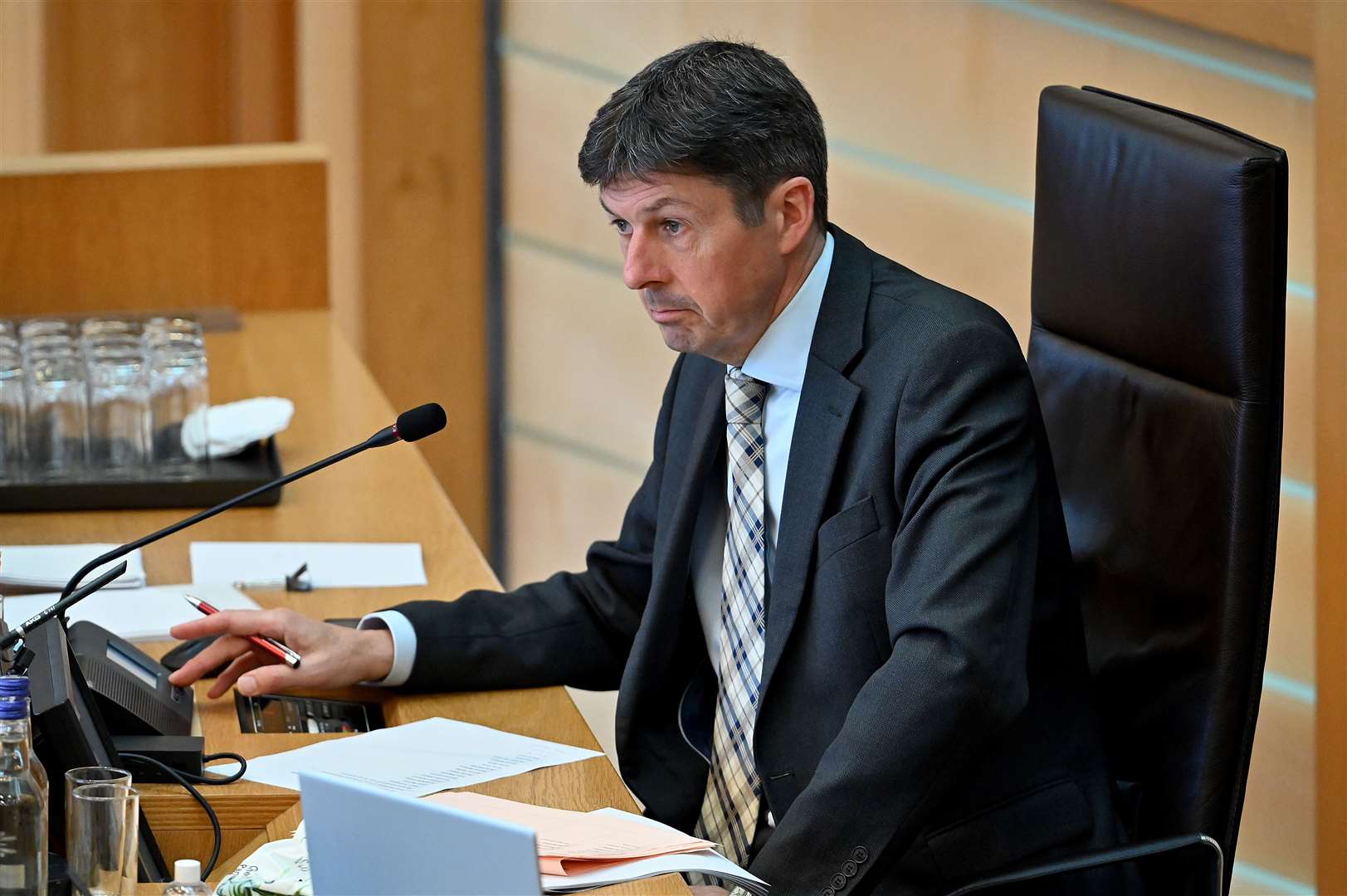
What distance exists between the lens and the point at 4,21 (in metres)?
4.21

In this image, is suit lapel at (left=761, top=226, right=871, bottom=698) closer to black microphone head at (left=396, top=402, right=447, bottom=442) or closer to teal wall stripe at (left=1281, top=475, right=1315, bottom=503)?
black microphone head at (left=396, top=402, right=447, bottom=442)

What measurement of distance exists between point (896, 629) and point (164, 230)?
2.64 metres

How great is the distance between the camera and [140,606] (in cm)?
192

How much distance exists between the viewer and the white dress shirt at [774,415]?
1.63 meters

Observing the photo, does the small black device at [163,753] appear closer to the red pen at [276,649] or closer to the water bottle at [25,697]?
the red pen at [276,649]

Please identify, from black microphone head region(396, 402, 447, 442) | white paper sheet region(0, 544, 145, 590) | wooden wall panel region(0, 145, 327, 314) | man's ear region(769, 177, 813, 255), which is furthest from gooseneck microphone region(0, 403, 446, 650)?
wooden wall panel region(0, 145, 327, 314)

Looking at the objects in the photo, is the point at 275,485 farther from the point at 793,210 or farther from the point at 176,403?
the point at 176,403

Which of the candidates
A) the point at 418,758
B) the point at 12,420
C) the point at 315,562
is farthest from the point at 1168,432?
the point at 12,420

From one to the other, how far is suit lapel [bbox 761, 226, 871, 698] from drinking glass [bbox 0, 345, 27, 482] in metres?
1.30

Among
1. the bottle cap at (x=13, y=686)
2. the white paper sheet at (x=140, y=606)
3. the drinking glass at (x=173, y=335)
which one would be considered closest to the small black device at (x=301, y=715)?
the white paper sheet at (x=140, y=606)

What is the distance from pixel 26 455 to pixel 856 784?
1517 millimetres

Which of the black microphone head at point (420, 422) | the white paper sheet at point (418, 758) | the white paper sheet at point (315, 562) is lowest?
the white paper sheet at point (315, 562)

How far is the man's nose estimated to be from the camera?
1.58 m

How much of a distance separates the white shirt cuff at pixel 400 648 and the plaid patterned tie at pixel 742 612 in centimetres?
31
